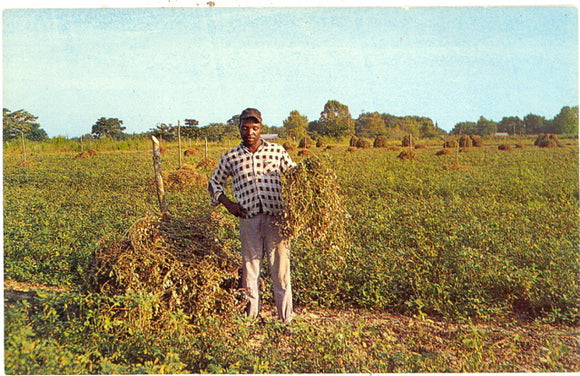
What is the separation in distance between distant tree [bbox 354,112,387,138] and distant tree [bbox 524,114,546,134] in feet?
23.3

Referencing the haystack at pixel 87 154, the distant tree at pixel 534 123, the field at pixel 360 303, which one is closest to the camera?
the field at pixel 360 303

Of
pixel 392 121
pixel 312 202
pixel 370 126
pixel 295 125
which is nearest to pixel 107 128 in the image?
pixel 295 125

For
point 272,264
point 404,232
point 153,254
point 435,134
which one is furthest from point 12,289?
point 435,134

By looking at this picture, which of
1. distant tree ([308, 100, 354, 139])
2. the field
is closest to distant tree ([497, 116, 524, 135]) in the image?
distant tree ([308, 100, 354, 139])

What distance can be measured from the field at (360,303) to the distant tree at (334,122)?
50.4 feet

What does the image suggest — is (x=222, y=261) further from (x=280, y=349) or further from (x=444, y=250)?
(x=444, y=250)

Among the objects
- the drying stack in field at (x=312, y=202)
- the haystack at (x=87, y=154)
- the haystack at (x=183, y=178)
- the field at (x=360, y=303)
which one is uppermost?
the drying stack in field at (x=312, y=202)

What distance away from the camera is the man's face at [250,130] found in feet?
12.8

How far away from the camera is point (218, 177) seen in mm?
4090

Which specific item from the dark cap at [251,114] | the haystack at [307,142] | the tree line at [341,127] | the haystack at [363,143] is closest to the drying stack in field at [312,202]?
the dark cap at [251,114]

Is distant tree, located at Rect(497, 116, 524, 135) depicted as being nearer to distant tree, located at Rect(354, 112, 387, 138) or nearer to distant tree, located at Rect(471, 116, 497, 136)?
distant tree, located at Rect(471, 116, 497, 136)

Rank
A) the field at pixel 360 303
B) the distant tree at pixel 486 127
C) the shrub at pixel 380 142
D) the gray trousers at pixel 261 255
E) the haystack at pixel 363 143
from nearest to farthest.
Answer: the field at pixel 360 303 → the gray trousers at pixel 261 255 → the shrub at pixel 380 142 → the haystack at pixel 363 143 → the distant tree at pixel 486 127

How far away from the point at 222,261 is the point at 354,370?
1382 mm

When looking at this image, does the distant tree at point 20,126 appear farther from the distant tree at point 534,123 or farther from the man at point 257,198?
the distant tree at point 534,123
